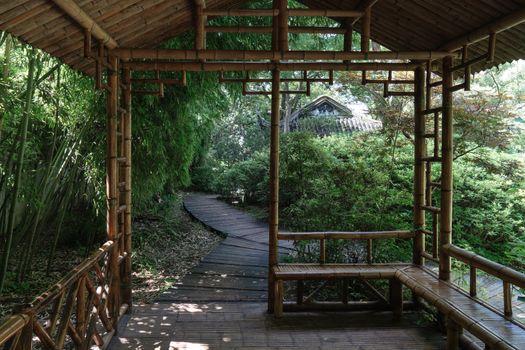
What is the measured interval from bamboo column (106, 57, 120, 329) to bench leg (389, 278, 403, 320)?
247 centimetres

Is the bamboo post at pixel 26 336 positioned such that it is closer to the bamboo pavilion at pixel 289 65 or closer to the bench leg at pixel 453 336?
the bamboo pavilion at pixel 289 65

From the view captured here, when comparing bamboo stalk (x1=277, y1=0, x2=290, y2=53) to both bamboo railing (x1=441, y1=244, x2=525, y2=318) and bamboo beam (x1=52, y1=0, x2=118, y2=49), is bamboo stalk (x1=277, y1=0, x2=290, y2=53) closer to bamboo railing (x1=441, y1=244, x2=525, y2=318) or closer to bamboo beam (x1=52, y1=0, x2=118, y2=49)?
bamboo beam (x1=52, y1=0, x2=118, y2=49)

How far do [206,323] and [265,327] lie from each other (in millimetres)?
523

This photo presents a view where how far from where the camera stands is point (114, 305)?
341cm

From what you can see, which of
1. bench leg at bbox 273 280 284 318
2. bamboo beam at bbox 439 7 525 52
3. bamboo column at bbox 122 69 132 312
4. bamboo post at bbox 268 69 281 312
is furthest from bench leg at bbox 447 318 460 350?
bamboo column at bbox 122 69 132 312

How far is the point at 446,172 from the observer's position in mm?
3613

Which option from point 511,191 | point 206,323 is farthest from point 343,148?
point 206,323

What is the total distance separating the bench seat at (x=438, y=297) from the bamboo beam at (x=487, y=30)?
1.97 metres

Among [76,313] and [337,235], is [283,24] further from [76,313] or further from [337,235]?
[76,313]

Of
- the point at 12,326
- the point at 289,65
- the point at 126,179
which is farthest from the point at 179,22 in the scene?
the point at 12,326

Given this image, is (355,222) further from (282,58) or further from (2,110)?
(2,110)

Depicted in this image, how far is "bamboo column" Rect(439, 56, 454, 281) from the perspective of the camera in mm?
3576

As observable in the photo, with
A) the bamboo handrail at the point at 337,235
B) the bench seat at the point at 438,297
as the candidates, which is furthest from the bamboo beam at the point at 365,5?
the bench seat at the point at 438,297

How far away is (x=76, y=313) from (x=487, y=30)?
3429mm
